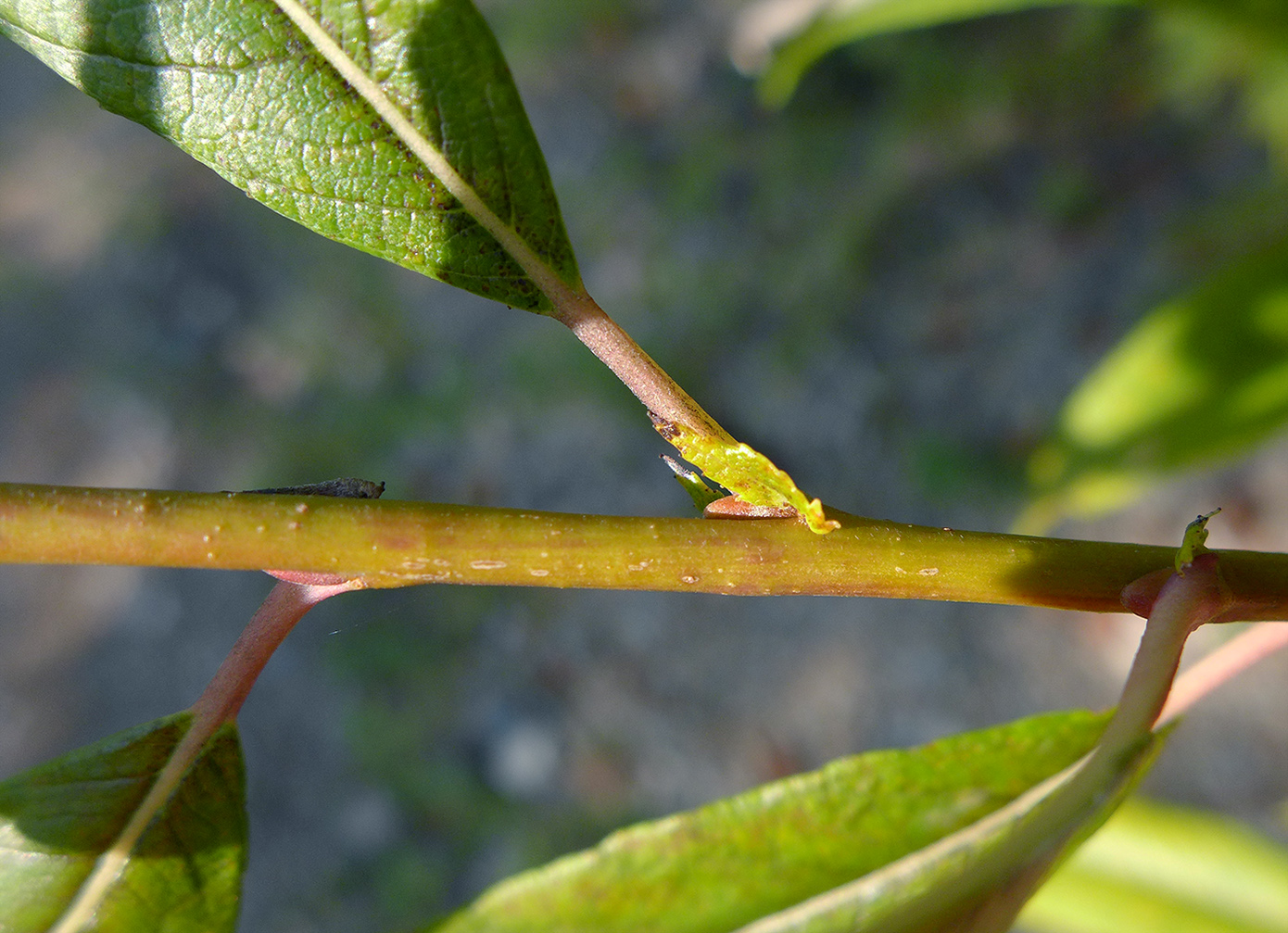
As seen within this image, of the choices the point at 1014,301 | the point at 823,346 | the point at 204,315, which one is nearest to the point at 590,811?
the point at 823,346

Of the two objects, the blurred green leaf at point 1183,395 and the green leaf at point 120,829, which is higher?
the blurred green leaf at point 1183,395

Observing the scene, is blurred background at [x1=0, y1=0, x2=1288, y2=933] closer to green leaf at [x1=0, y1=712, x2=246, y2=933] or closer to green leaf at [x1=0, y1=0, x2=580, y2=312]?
green leaf at [x1=0, y1=0, x2=580, y2=312]

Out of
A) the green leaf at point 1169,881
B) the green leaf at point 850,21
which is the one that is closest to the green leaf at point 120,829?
the green leaf at point 1169,881

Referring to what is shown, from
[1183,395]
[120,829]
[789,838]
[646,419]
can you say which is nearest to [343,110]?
[120,829]

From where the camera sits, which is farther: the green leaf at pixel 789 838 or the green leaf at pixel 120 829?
the green leaf at pixel 789 838

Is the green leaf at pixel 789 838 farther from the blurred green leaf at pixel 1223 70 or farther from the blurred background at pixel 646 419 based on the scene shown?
the blurred green leaf at pixel 1223 70

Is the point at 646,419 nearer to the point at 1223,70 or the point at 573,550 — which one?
the point at 1223,70
